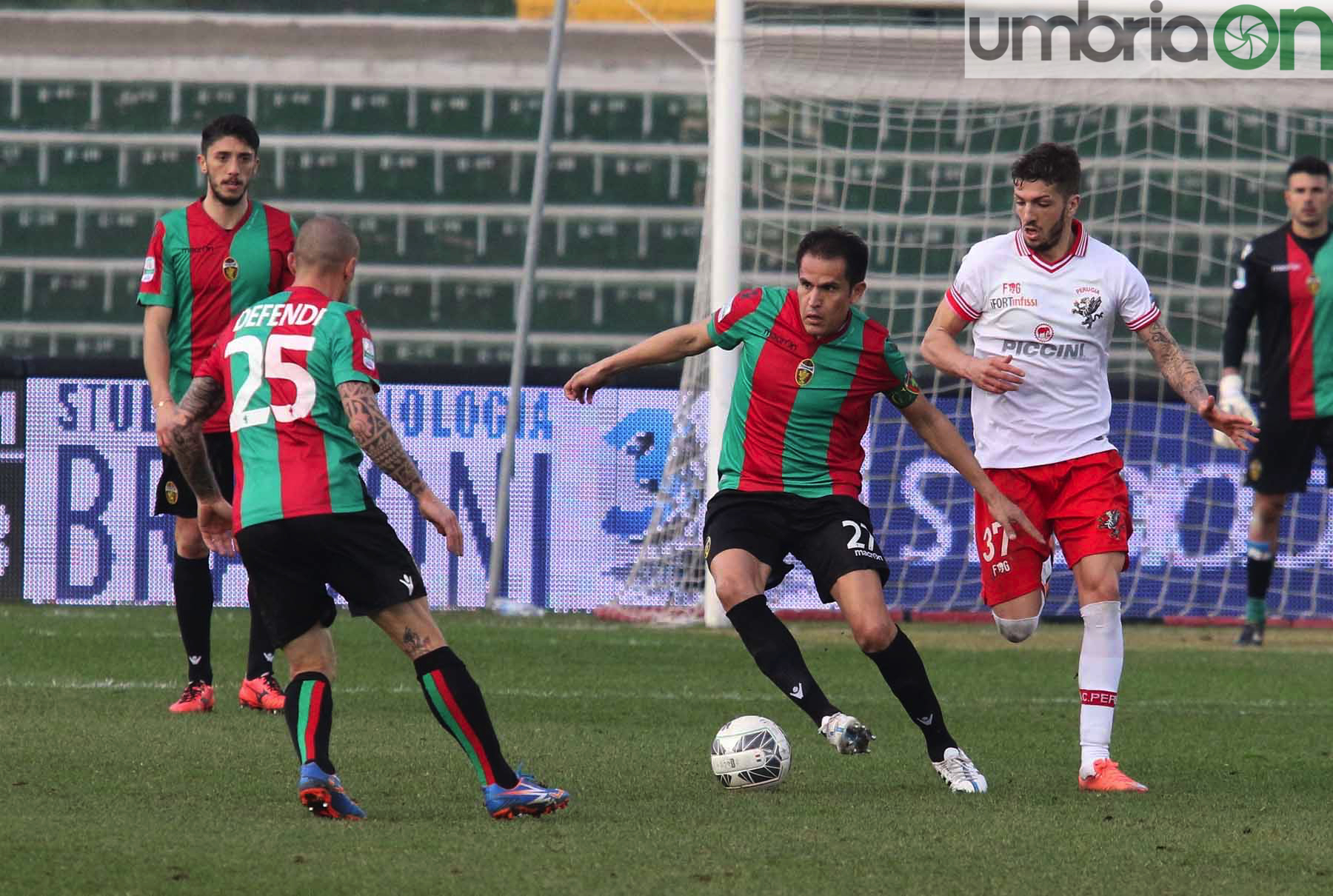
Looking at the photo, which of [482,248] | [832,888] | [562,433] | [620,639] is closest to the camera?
[832,888]

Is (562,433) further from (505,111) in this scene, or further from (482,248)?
(505,111)

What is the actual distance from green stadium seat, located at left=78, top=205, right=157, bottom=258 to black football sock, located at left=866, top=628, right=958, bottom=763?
1324 cm

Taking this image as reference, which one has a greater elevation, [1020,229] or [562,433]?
[1020,229]

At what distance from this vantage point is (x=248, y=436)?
17.1ft

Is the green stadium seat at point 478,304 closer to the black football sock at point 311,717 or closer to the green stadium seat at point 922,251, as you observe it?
the green stadium seat at point 922,251

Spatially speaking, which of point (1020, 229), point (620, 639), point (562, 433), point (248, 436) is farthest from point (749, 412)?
point (562, 433)

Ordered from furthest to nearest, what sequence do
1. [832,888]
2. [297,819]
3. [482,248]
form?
1. [482,248]
2. [297,819]
3. [832,888]

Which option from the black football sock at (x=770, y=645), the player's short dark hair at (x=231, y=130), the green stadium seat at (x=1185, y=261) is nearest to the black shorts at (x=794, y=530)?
the black football sock at (x=770, y=645)

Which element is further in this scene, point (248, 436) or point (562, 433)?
point (562, 433)

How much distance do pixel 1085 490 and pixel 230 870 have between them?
3.05 meters

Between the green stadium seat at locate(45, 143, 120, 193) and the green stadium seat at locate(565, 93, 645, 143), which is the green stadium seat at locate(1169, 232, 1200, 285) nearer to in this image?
the green stadium seat at locate(565, 93, 645, 143)

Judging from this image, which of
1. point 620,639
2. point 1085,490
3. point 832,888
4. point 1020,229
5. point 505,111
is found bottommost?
point 620,639

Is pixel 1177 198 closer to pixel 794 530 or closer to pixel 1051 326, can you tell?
pixel 1051 326

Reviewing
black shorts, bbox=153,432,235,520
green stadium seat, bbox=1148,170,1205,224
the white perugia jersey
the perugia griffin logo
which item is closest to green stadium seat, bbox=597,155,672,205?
green stadium seat, bbox=1148,170,1205,224
